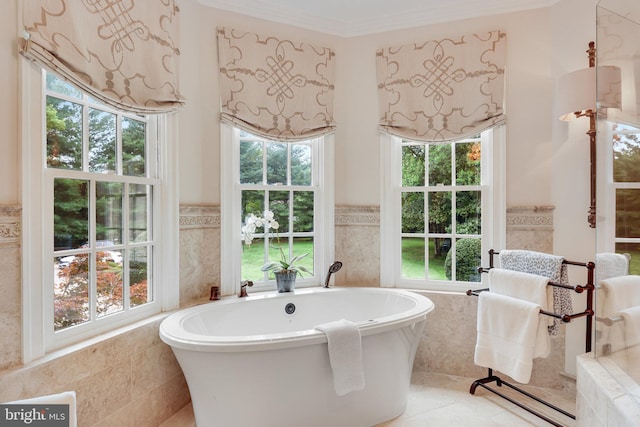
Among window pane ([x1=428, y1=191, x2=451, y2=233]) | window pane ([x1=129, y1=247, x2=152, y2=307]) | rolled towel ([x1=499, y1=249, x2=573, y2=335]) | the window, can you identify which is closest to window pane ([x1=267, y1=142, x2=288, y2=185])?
window pane ([x1=129, y1=247, x2=152, y2=307])

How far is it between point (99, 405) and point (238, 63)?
2.27 meters

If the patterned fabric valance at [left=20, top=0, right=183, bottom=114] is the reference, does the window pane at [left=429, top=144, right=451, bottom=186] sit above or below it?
below

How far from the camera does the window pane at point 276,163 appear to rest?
2.86m

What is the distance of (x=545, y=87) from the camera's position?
8.44ft

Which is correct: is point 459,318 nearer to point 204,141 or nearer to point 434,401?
point 434,401

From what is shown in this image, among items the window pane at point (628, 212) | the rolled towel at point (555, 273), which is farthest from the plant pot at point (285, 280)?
the window pane at point (628, 212)

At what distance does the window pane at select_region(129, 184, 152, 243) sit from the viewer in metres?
2.12

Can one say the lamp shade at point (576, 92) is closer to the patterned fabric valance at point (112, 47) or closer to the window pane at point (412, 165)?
the window pane at point (412, 165)

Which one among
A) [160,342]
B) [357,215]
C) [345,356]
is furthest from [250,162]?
[345,356]

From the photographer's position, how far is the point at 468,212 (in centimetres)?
280

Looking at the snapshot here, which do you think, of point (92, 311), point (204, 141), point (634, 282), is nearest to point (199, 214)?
point (204, 141)

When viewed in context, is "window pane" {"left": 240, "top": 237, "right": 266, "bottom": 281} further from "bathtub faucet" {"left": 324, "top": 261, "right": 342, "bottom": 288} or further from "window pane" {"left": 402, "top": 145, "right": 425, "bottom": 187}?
"window pane" {"left": 402, "top": 145, "right": 425, "bottom": 187}

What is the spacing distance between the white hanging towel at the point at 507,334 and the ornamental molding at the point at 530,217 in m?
0.68

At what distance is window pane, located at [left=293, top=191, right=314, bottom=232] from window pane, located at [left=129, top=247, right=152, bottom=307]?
3.77ft
